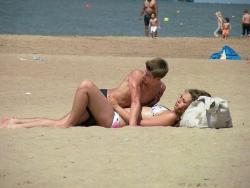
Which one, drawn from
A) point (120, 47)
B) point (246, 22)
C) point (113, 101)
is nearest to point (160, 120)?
point (113, 101)

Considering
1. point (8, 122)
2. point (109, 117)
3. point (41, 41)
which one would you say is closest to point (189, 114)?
point (109, 117)

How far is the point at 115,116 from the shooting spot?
7.20 metres

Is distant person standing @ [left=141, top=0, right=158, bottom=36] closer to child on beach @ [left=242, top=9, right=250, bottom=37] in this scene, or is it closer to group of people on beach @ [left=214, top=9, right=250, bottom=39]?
group of people on beach @ [left=214, top=9, right=250, bottom=39]

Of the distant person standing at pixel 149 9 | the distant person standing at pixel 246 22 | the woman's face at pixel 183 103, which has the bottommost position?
the distant person standing at pixel 246 22

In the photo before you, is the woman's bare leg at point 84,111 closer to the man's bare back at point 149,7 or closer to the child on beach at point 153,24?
the child on beach at point 153,24

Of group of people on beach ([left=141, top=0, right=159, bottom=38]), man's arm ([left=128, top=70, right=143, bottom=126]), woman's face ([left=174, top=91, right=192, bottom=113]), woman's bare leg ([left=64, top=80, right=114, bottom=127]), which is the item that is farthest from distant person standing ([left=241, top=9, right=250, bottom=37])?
woman's bare leg ([left=64, top=80, right=114, bottom=127])

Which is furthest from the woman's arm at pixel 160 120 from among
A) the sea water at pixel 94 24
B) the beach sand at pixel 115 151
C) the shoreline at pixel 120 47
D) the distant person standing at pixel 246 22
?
the sea water at pixel 94 24

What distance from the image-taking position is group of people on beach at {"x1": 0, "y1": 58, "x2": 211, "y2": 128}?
7051 mm

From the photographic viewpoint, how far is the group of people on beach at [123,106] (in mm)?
7051

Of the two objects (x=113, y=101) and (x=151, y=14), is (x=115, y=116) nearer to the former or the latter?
(x=113, y=101)

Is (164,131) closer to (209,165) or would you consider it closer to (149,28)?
(209,165)

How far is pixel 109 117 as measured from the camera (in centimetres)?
715

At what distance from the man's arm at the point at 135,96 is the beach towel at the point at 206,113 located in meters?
0.52

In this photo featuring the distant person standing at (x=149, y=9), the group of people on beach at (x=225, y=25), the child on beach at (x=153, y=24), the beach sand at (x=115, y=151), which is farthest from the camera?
the group of people on beach at (x=225, y=25)
